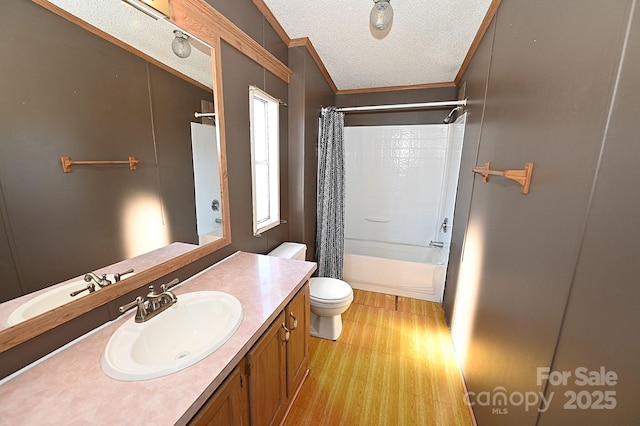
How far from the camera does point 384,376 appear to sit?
175 centimetres

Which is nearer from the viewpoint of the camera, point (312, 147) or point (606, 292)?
point (606, 292)

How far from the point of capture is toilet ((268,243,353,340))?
1946 millimetres

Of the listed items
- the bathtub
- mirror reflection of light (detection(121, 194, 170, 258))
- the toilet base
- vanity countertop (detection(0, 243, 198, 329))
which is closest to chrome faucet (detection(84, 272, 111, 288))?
vanity countertop (detection(0, 243, 198, 329))

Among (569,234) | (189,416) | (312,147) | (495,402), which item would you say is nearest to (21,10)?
(189,416)

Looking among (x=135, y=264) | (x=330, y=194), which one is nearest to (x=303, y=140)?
(x=330, y=194)

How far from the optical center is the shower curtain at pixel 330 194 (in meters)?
2.54

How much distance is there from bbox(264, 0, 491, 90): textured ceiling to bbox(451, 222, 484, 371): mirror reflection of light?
1.46 metres

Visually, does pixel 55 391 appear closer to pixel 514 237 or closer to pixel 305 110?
pixel 514 237

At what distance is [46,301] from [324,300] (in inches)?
59.7

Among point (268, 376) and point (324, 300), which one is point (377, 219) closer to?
point (324, 300)

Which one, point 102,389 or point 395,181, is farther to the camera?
point 395,181

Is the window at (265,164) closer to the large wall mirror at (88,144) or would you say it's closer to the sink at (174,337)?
the large wall mirror at (88,144)

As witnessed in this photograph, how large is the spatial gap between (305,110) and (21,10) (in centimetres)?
170

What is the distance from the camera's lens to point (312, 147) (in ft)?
8.02
